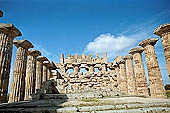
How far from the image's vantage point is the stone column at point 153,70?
1159 centimetres

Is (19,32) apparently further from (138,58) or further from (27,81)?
(138,58)

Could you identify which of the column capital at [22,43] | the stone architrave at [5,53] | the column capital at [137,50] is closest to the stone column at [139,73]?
the column capital at [137,50]

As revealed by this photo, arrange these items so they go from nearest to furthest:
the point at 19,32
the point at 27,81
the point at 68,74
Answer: the point at 19,32, the point at 27,81, the point at 68,74

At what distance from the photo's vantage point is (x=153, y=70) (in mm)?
12320

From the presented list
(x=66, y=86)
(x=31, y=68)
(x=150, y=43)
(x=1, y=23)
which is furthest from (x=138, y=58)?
(x=1, y=23)

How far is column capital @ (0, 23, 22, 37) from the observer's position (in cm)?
807

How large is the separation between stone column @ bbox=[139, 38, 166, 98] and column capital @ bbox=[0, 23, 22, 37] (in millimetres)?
11779

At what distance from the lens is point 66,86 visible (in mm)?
12875

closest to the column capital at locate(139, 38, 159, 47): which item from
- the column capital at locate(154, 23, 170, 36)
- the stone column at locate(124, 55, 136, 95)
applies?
the column capital at locate(154, 23, 170, 36)

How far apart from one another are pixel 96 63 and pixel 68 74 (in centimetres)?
1105

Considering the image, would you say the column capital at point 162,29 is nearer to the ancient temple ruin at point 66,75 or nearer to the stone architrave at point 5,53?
the ancient temple ruin at point 66,75

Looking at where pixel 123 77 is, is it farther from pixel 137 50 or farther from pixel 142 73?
pixel 137 50

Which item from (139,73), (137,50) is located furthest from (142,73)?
(137,50)

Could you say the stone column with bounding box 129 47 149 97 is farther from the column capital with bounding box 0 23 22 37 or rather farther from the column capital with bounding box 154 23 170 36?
the column capital with bounding box 0 23 22 37
